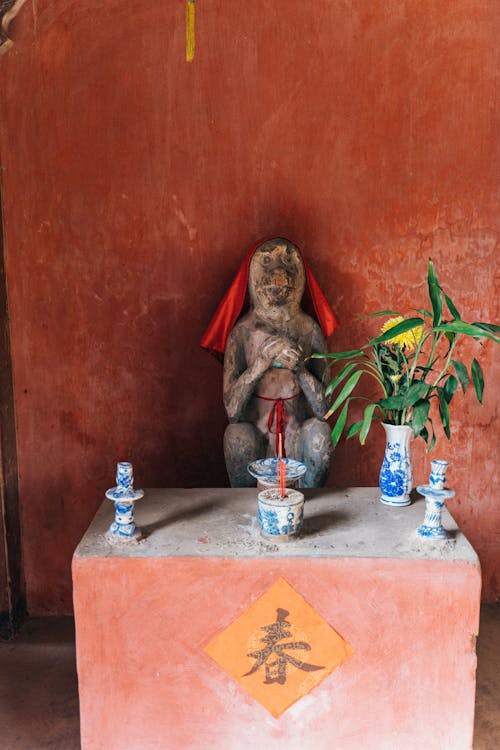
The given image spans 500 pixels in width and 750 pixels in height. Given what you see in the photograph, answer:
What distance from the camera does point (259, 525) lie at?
89.4 inches

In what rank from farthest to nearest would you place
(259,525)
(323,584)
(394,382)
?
1. (394,382)
2. (259,525)
3. (323,584)

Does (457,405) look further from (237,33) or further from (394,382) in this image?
(237,33)

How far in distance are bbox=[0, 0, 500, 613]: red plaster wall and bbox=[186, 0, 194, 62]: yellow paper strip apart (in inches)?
1.5

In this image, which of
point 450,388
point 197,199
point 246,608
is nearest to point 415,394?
point 450,388

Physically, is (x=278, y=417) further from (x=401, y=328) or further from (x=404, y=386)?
(x=401, y=328)

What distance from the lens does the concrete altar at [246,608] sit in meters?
2.04

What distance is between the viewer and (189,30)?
117 inches

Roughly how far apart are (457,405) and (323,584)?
158 cm

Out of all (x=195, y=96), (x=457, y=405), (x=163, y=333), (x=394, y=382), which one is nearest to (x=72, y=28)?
(x=195, y=96)

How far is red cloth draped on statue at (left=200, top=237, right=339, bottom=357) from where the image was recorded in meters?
2.91

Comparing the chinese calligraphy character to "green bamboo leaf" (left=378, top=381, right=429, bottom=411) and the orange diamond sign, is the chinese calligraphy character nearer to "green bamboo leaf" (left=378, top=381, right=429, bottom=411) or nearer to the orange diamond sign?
the orange diamond sign

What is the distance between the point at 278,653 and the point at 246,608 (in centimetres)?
18

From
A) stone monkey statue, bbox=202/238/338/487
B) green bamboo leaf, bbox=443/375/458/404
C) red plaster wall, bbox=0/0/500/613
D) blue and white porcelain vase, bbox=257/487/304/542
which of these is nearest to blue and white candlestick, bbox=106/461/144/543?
blue and white porcelain vase, bbox=257/487/304/542

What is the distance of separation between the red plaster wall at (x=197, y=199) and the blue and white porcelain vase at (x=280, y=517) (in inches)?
44.5
